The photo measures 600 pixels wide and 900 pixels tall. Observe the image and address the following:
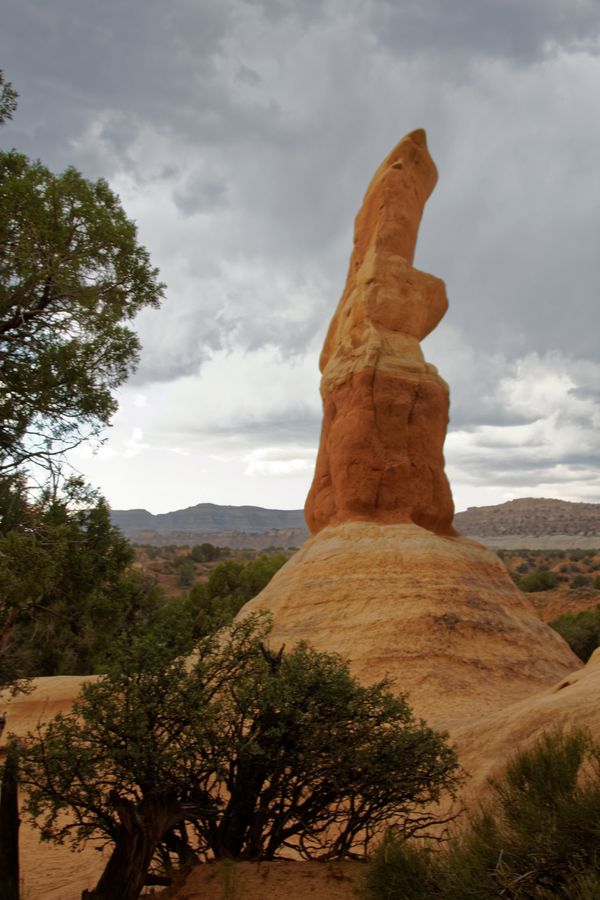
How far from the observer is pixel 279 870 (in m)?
6.71

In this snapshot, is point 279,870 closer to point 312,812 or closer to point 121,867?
point 312,812

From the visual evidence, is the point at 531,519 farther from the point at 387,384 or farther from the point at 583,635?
the point at 387,384

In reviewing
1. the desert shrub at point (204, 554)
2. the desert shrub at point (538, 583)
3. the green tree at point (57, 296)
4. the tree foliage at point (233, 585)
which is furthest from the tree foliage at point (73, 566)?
the desert shrub at point (204, 554)

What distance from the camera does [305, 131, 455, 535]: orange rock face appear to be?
17.5 m

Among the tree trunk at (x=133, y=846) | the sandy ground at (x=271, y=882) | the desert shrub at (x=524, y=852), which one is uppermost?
the desert shrub at (x=524, y=852)

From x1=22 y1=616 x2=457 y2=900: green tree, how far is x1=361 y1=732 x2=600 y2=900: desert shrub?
50.0 inches

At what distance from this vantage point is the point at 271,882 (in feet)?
21.2

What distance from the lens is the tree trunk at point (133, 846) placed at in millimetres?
6355

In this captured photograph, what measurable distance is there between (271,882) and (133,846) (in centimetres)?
Result: 147

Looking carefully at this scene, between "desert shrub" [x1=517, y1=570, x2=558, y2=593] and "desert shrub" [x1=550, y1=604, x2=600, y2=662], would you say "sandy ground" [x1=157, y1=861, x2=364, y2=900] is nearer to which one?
"desert shrub" [x1=550, y1=604, x2=600, y2=662]

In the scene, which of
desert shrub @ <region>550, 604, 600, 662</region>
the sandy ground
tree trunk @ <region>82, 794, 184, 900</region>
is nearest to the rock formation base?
the sandy ground

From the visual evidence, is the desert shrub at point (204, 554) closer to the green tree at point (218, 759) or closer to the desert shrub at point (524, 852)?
the green tree at point (218, 759)

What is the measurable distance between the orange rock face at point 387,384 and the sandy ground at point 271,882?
11.0 meters

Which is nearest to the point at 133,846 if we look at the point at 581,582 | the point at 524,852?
the point at 524,852
